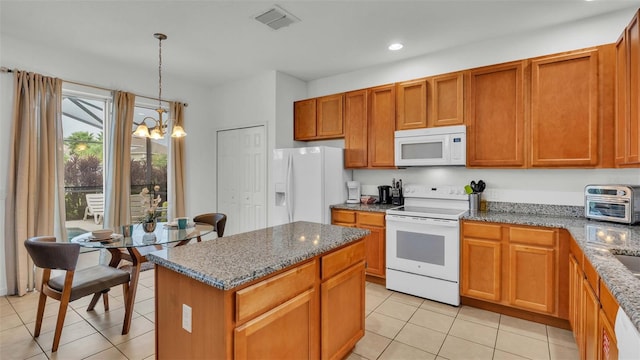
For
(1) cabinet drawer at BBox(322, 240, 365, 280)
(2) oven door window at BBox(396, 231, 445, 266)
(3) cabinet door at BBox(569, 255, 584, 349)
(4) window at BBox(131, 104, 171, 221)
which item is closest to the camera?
(1) cabinet drawer at BBox(322, 240, 365, 280)

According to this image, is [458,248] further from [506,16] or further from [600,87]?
[506,16]

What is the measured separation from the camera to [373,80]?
415 cm

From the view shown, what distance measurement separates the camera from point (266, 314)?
1502mm

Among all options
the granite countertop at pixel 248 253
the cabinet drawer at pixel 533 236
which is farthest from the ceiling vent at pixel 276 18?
the cabinet drawer at pixel 533 236

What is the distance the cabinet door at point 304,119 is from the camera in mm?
4461

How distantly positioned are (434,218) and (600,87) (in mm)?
1763

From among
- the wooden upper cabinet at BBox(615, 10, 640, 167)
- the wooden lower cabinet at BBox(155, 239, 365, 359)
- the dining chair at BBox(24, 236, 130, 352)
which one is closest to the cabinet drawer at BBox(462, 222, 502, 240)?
the wooden upper cabinet at BBox(615, 10, 640, 167)

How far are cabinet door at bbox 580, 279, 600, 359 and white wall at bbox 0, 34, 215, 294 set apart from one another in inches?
186

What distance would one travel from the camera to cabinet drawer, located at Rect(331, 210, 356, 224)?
379 cm

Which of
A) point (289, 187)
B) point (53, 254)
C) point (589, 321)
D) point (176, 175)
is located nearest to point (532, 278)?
point (589, 321)

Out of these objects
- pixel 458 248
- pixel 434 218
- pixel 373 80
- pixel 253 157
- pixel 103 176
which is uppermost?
pixel 373 80

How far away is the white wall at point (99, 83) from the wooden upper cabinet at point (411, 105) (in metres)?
3.03

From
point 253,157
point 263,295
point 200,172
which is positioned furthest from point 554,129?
point 200,172

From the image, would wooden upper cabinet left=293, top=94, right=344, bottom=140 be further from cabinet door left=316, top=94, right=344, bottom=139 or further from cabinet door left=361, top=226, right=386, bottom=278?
cabinet door left=361, top=226, right=386, bottom=278
